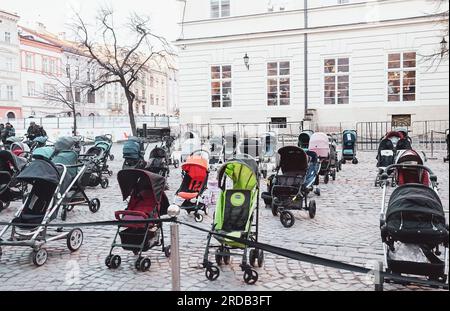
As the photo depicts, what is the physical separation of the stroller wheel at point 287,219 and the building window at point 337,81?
17.3 meters

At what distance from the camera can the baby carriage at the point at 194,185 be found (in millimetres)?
8391

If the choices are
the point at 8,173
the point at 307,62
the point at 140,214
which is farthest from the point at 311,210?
the point at 307,62

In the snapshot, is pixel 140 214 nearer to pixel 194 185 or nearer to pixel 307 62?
pixel 194 185

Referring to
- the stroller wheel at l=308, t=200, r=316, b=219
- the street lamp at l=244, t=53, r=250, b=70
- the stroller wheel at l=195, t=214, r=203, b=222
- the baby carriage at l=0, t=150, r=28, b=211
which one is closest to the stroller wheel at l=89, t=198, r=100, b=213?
the baby carriage at l=0, t=150, r=28, b=211

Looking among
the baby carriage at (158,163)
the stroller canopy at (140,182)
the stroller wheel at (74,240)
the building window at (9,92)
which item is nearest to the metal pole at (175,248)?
the stroller canopy at (140,182)

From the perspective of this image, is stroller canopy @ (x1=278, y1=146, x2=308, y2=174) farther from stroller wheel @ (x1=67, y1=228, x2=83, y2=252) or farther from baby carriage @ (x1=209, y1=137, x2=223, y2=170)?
baby carriage @ (x1=209, y1=137, x2=223, y2=170)

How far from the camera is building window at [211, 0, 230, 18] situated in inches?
1007

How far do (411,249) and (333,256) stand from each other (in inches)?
54.6

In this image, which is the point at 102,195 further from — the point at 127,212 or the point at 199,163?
the point at 127,212

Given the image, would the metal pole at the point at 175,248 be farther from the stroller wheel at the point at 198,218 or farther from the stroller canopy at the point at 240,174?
the stroller wheel at the point at 198,218

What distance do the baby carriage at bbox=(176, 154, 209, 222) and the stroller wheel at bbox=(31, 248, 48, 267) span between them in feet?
9.41

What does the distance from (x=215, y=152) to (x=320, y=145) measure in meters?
3.47

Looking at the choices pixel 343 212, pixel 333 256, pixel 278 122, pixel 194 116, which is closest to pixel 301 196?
pixel 343 212

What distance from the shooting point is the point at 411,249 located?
4.66 meters
